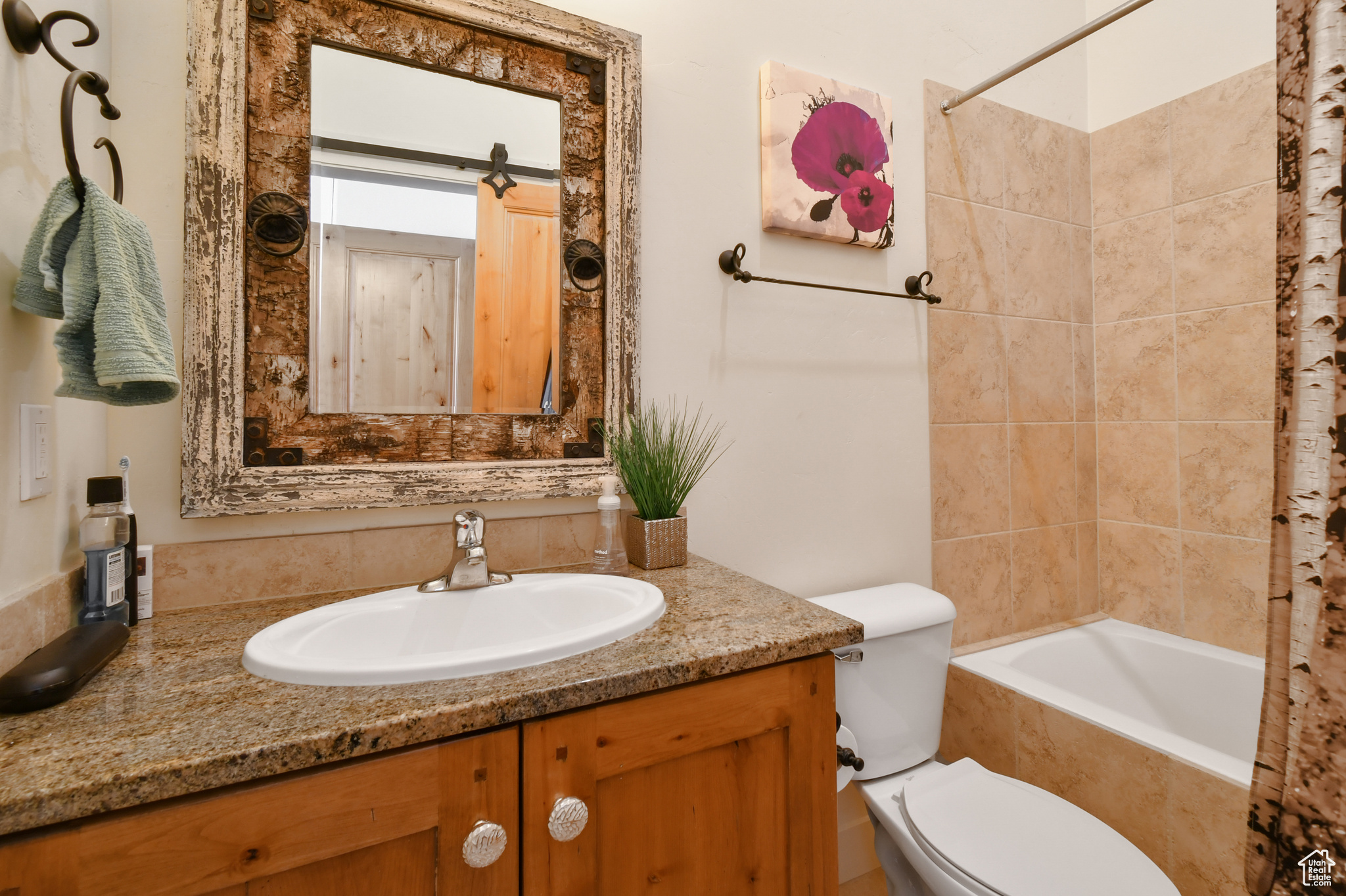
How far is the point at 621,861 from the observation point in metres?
0.66

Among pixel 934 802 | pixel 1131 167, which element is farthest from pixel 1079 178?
pixel 934 802

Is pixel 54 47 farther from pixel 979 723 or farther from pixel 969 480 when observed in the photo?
pixel 979 723

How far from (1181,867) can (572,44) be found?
1.92 metres

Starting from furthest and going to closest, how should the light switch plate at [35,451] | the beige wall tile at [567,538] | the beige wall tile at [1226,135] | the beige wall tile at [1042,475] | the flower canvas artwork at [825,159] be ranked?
the beige wall tile at [1042,475] < the beige wall tile at [1226,135] < the flower canvas artwork at [825,159] < the beige wall tile at [567,538] < the light switch plate at [35,451]

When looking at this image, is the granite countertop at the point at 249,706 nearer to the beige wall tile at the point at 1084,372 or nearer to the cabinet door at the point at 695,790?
the cabinet door at the point at 695,790

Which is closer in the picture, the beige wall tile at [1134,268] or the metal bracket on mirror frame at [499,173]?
the metal bracket on mirror frame at [499,173]

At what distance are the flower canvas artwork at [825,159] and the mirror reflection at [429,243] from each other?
0.50 metres

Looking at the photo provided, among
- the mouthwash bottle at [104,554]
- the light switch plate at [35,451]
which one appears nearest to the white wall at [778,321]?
the mouthwash bottle at [104,554]

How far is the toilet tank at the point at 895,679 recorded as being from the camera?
4.00ft

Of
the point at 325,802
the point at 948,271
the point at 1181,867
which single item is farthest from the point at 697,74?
the point at 1181,867

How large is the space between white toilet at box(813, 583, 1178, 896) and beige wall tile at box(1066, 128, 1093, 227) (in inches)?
53.8

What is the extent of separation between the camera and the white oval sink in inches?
25.0

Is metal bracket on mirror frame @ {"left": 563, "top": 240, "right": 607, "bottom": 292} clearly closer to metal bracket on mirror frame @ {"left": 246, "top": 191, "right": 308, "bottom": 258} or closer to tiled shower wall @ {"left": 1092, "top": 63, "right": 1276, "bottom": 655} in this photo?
metal bracket on mirror frame @ {"left": 246, "top": 191, "right": 308, "bottom": 258}

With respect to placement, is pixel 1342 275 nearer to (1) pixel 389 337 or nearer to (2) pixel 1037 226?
(1) pixel 389 337
